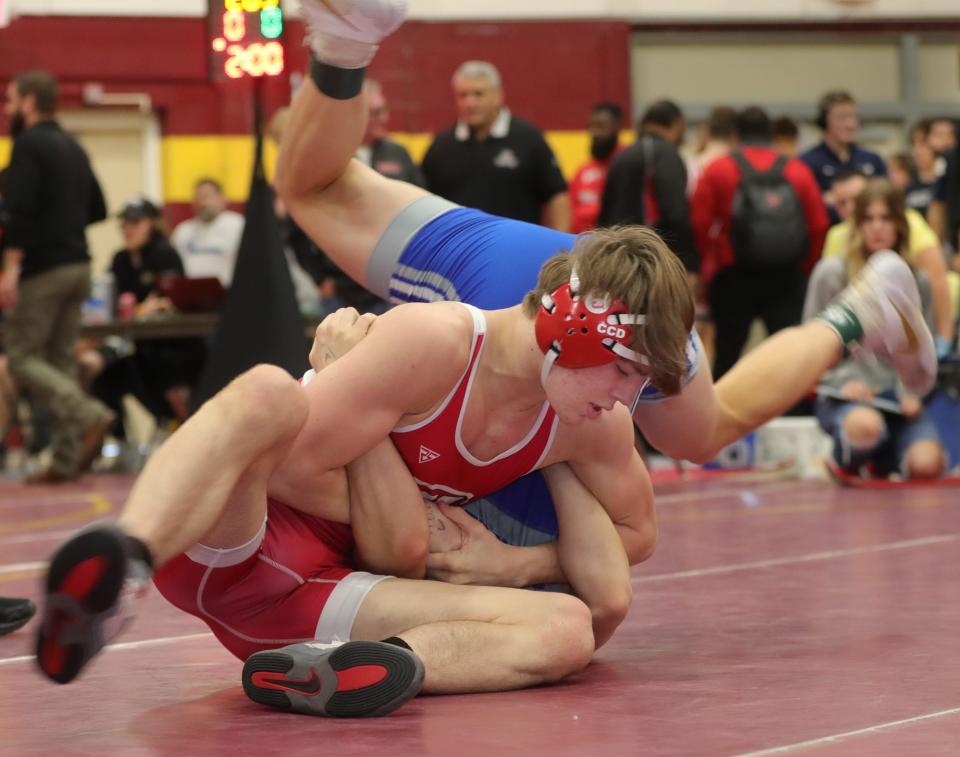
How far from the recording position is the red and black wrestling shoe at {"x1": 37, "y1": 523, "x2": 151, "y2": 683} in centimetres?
235

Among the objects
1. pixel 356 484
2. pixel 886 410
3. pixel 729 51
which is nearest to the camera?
pixel 356 484

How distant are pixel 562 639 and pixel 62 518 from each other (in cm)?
395

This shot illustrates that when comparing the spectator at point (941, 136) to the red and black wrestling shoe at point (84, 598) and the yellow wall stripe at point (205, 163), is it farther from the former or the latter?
the red and black wrestling shoe at point (84, 598)

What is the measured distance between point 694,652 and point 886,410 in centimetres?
421

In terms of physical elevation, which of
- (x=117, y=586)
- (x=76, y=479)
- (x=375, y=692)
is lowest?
(x=76, y=479)

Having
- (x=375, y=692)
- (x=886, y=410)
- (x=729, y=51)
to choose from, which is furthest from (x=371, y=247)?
(x=729, y=51)

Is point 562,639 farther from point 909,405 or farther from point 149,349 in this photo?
point 149,349

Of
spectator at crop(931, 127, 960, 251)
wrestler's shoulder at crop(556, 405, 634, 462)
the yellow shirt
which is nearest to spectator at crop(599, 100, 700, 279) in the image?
the yellow shirt

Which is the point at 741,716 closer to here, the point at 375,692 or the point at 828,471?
the point at 375,692

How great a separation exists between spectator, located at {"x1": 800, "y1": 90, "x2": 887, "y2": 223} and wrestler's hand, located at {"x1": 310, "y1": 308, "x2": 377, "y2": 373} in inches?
252

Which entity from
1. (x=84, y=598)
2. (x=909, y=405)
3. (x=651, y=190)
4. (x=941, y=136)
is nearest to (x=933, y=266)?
(x=909, y=405)

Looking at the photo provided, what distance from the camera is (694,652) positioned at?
10.6 ft

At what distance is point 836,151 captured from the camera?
9367 mm

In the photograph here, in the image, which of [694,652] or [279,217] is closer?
[694,652]
